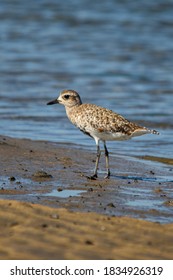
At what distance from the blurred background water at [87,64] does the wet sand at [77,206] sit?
5.32 ft

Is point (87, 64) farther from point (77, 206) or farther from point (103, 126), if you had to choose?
point (77, 206)

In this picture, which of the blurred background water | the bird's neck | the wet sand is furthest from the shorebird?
the blurred background water

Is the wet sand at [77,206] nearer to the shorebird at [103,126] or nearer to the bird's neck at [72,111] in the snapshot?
the shorebird at [103,126]

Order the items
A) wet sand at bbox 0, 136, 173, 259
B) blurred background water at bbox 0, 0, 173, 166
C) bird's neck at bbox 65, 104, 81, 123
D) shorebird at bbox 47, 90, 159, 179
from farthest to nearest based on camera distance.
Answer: blurred background water at bbox 0, 0, 173, 166, bird's neck at bbox 65, 104, 81, 123, shorebird at bbox 47, 90, 159, 179, wet sand at bbox 0, 136, 173, 259

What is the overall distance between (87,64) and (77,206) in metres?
14.8

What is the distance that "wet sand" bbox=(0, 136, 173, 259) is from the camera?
22.4 ft

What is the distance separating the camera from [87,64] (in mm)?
23250

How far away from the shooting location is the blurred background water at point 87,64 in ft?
49.6

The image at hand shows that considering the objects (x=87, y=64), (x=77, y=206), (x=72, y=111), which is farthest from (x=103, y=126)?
(x=87, y=64)

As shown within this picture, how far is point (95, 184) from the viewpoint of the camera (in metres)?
10.1

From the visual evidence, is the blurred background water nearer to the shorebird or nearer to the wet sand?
the wet sand

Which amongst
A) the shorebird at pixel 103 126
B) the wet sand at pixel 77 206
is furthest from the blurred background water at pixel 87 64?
the shorebird at pixel 103 126

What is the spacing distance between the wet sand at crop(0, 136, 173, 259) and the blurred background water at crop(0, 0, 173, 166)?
1.62m
